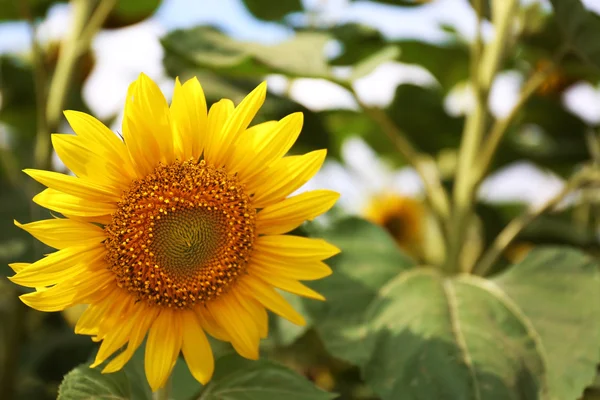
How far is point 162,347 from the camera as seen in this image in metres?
0.57

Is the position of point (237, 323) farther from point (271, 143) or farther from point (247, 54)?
point (247, 54)

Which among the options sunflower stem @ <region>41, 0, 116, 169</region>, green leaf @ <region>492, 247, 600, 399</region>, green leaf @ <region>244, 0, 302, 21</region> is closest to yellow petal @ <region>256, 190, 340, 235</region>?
green leaf @ <region>492, 247, 600, 399</region>

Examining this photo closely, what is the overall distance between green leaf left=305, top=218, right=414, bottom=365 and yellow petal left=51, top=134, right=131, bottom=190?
12.6 inches

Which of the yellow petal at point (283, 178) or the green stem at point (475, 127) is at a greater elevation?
the yellow petal at point (283, 178)

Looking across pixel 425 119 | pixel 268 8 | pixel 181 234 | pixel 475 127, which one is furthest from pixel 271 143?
pixel 425 119

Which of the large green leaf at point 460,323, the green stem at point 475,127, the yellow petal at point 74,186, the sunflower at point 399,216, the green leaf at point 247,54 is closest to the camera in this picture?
the yellow petal at point 74,186

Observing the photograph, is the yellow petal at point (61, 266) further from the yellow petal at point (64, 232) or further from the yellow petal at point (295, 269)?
the yellow petal at point (295, 269)

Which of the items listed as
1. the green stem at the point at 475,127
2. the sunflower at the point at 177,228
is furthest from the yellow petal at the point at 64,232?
the green stem at the point at 475,127

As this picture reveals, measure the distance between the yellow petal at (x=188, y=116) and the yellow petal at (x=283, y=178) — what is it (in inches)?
2.5

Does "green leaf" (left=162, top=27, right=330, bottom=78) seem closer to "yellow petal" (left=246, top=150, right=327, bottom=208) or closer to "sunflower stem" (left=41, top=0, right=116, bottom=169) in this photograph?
"sunflower stem" (left=41, top=0, right=116, bottom=169)

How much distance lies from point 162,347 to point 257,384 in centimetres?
9

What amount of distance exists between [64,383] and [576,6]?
2.53 ft

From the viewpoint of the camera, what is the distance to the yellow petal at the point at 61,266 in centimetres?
54

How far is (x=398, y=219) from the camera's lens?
4.95ft
